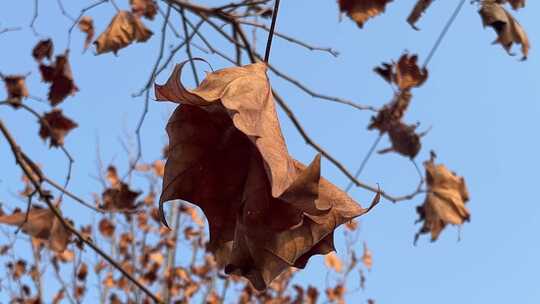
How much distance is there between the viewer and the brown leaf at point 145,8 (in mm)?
1867

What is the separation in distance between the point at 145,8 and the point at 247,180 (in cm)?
151

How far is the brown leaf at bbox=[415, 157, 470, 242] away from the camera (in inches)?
67.9

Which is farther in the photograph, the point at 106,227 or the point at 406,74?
the point at 106,227

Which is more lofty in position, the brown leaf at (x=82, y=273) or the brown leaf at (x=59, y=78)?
the brown leaf at (x=82, y=273)

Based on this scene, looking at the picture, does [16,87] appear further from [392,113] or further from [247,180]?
[247,180]

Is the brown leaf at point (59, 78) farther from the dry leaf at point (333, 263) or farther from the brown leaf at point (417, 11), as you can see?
the dry leaf at point (333, 263)

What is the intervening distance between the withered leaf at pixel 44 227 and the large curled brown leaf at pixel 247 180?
1.20m

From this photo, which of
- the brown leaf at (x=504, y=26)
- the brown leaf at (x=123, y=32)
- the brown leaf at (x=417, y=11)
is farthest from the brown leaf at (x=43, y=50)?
the brown leaf at (x=504, y=26)

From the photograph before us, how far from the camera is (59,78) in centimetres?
187

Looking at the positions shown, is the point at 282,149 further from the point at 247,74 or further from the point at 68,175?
the point at 68,175

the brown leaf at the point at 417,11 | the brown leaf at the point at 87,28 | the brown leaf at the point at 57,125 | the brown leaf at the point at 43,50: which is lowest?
the brown leaf at the point at 417,11

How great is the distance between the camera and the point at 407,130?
179cm

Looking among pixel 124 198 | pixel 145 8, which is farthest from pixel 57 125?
pixel 145 8

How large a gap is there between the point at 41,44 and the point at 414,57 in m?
1.11
